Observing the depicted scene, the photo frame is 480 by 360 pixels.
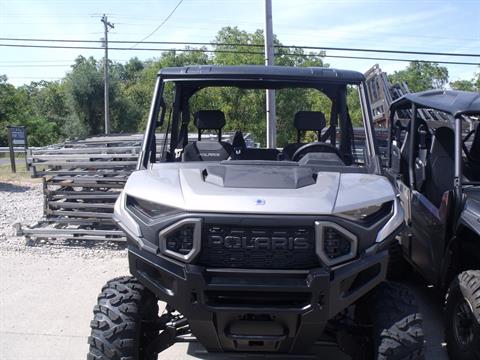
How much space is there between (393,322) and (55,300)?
12.9 feet

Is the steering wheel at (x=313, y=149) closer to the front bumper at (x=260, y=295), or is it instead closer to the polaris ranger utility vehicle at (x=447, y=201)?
the polaris ranger utility vehicle at (x=447, y=201)

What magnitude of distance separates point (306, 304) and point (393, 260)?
3.37m

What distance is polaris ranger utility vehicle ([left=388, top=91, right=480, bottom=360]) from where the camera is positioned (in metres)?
3.97

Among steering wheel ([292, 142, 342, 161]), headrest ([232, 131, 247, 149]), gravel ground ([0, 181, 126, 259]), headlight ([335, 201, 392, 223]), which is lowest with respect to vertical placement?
gravel ground ([0, 181, 126, 259])

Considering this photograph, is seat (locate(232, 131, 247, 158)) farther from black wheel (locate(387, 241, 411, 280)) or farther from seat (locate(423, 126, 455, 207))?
black wheel (locate(387, 241, 411, 280))

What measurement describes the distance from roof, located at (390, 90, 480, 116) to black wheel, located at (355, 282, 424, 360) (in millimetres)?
1900

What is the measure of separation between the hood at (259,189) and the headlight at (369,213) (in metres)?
0.03

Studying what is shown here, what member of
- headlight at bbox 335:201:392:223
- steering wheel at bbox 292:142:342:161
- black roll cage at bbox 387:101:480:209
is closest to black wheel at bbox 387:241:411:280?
black roll cage at bbox 387:101:480:209

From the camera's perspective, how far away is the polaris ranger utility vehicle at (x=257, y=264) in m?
2.90

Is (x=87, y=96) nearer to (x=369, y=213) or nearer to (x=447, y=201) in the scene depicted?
(x=447, y=201)

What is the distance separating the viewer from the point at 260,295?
117 inches

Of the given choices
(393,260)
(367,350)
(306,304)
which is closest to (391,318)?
(367,350)

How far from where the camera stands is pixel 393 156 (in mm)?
6414

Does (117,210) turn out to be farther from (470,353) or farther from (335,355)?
(470,353)
